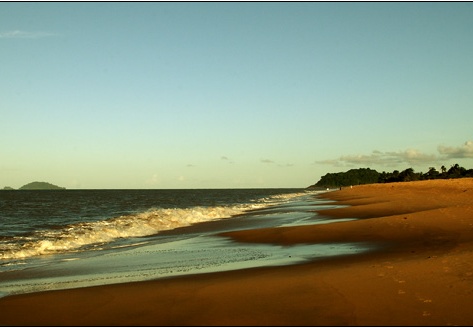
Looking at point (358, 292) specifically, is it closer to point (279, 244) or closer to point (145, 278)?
point (145, 278)

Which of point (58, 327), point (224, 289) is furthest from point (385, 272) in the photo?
point (58, 327)

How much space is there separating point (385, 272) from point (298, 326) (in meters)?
4.08

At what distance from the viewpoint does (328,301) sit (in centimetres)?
812

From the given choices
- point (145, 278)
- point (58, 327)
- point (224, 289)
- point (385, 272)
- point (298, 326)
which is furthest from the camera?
point (145, 278)

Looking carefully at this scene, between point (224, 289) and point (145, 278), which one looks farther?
point (145, 278)

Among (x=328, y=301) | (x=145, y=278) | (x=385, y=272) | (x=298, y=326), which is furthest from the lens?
(x=145, y=278)

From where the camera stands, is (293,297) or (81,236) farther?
(81,236)

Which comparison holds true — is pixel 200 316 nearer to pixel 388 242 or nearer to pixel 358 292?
pixel 358 292

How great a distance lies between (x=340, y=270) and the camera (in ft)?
35.6

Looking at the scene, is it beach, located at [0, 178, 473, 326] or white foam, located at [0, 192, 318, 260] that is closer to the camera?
beach, located at [0, 178, 473, 326]

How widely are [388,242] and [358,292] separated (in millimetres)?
8112

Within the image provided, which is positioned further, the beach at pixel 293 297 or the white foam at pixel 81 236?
the white foam at pixel 81 236

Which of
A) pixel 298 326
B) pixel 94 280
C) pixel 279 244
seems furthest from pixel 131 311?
pixel 279 244

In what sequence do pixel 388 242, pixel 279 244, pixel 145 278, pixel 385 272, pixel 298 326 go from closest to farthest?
pixel 298 326 < pixel 385 272 < pixel 145 278 < pixel 388 242 < pixel 279 244
